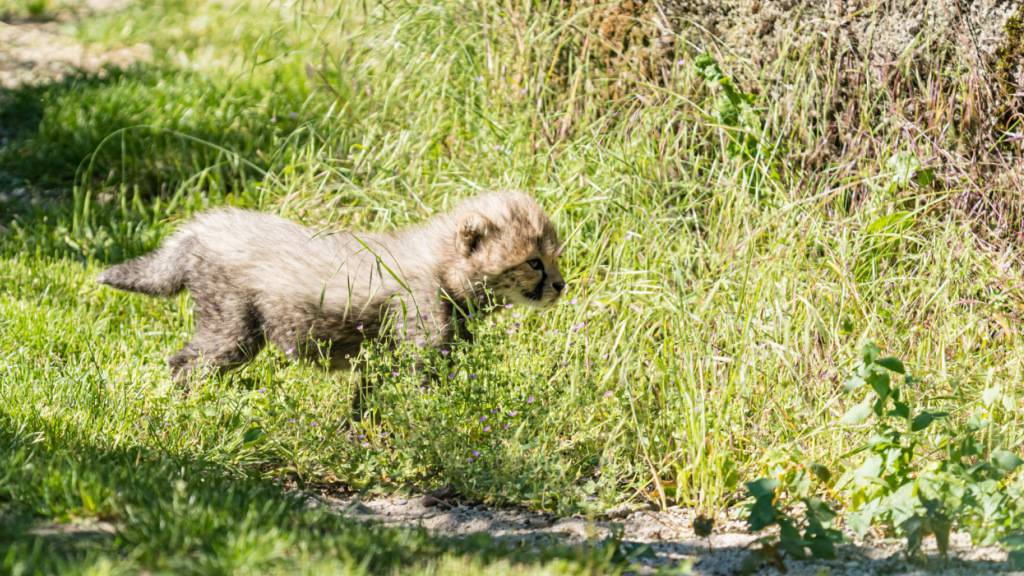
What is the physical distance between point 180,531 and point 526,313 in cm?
304

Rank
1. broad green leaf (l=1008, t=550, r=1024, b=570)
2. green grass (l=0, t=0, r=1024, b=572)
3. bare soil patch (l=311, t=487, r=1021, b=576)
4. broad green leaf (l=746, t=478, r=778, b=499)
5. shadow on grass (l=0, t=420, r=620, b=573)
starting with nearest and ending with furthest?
shadow on grass (l=0, t=420, r=620, b=573), broad green leaf (l=1008, t=550, r=1024, b=570), bare soil patch (l=311, t=487, r=1021, b=576), broad green leaf (l=746, t=478, r=778, b=499), green grass (l=0, t=0, r=1024, b=572)

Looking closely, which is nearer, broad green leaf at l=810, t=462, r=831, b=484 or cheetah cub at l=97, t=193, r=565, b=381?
broad green leaf at l=810, t=462, r=831, b=484

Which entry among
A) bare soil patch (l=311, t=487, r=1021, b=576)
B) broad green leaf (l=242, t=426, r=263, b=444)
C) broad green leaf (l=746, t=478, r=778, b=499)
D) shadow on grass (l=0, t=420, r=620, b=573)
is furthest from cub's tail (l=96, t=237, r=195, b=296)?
broad green leaf (l=746, t=478, r=778, b=499)

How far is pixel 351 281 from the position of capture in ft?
20.3

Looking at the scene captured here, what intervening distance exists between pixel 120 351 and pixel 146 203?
232 cm

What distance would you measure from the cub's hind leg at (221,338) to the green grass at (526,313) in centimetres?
13

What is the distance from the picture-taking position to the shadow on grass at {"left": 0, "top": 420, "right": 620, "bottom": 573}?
3.79m

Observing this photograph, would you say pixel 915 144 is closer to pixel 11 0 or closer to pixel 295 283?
pixel 295 283

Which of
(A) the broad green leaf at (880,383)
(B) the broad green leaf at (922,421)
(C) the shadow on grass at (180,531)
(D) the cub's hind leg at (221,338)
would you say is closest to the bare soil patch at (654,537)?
(C) the shadow on grass at (180,531)

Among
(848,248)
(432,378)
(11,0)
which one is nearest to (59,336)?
(432,378)

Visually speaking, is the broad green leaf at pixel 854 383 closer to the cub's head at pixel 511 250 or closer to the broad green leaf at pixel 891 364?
the broad green leaf at pixel 891 364

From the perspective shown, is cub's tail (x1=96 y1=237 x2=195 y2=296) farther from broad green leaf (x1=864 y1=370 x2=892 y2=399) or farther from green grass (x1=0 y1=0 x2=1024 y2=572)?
broad green leaf (x1=864 y1=370 x2=892 y2=399)

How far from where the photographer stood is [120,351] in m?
6.81

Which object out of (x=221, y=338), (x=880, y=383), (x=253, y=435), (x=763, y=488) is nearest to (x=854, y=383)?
(x=880, y=383)
